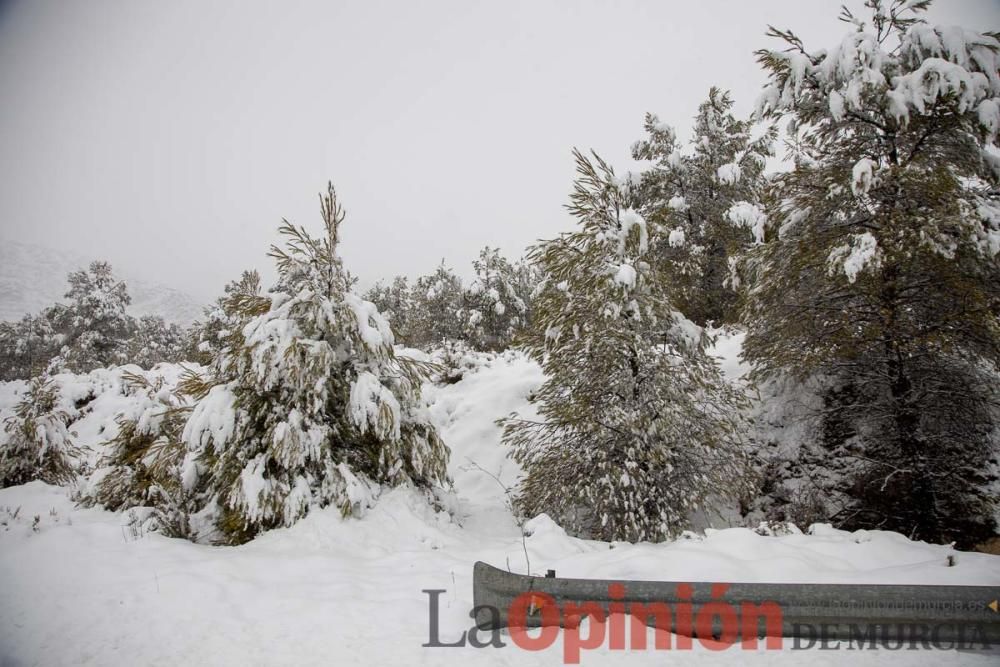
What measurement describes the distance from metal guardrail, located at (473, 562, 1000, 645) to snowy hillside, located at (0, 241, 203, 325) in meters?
37.4

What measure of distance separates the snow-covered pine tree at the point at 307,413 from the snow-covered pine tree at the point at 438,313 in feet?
56.6

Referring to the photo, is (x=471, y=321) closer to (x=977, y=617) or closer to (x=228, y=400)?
(x=228, y=400)

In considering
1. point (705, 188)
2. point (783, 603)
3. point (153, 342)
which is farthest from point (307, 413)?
point (153, 342)

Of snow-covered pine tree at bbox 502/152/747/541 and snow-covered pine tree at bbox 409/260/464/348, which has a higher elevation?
snow-covered pine tree at bbox 409/260/464/348

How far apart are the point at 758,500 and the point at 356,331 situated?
6889 mm

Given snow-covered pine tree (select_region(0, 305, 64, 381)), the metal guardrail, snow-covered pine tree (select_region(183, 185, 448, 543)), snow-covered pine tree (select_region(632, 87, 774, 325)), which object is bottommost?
the metal guardrail

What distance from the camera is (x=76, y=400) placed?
13.8 m

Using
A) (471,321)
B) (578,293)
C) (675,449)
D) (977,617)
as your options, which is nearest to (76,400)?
(471,321)

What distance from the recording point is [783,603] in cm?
305

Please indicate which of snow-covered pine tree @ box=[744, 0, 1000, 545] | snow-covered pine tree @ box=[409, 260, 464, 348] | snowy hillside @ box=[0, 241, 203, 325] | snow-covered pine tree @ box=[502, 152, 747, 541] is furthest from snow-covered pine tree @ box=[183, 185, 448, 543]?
snowy hillside @ box=[0, 241, 203, 325]

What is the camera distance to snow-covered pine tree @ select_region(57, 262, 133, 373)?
26438 millimetres

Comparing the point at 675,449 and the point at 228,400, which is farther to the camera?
the point at 675,449

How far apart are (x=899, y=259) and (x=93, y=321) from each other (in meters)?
35.6

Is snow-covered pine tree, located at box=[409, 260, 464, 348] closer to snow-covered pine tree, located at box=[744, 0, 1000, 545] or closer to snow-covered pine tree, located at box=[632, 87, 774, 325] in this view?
snow-covered pine tree, located at box=[632, 87, 774, 325]
